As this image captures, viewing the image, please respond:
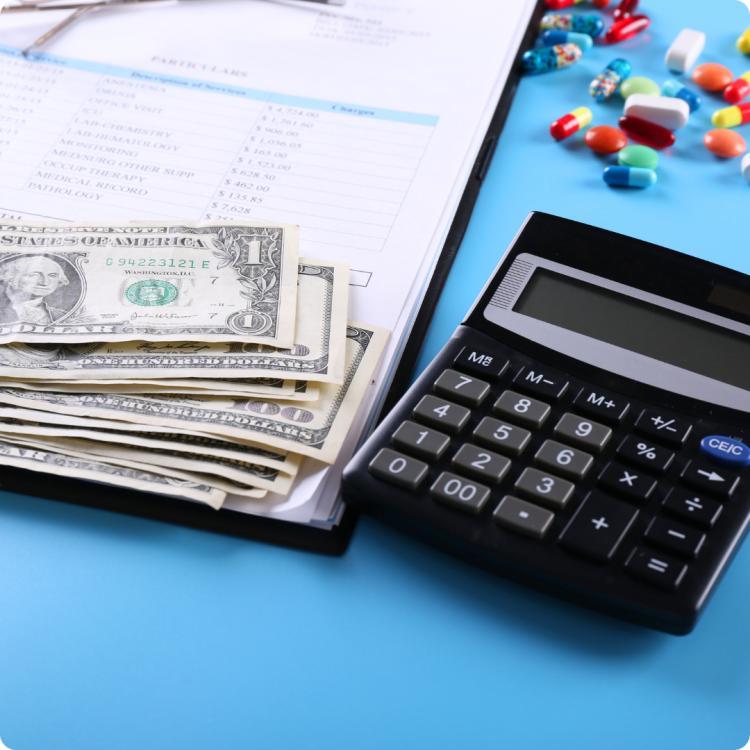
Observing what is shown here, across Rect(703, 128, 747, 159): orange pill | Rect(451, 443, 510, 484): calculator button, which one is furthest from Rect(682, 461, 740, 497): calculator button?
Rect(703, 128, 747, 159): orange pill

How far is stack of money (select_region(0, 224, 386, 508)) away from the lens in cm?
61

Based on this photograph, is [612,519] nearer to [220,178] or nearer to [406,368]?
[406,368]

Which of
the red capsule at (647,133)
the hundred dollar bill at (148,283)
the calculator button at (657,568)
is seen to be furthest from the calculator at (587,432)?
the red capsule at (647,133)

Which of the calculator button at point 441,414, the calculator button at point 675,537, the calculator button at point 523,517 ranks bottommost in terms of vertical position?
the calculator button at point 523,517

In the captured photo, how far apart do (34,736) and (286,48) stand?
678 mm

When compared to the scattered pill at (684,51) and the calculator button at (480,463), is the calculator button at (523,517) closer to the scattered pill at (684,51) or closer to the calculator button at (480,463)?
the calculator button at (480,463)

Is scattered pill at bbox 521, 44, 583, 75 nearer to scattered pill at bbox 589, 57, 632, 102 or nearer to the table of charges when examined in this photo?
scattered pill at bbox 589, 57, 632, 102

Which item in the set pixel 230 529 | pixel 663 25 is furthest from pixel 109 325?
pixel 663 25

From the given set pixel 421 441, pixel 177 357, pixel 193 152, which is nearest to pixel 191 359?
pixel 177 357

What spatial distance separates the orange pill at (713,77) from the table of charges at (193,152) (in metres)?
0.28

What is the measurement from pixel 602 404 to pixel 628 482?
59 millimetres

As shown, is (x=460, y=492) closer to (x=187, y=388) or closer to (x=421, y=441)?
(x=421, y=441)

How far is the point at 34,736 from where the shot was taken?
52 cm

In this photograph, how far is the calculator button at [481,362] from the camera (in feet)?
2.06
